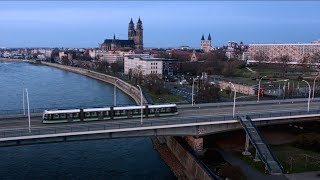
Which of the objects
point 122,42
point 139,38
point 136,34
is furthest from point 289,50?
point 122,42

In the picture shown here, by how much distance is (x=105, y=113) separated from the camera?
84.7 feet

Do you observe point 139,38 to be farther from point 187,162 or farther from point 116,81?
point 187,162

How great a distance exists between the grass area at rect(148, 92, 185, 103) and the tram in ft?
67.8

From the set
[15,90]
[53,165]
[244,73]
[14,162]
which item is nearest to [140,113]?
[53,165]

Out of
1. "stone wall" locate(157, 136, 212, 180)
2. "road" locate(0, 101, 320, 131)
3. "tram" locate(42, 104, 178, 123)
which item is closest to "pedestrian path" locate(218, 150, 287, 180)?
"stone wall" locate(157, 136, 212, 180)

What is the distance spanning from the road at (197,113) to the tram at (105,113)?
0.42 m

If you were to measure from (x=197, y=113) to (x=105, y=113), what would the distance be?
24.0 feet

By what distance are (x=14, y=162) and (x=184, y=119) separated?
39.9ft

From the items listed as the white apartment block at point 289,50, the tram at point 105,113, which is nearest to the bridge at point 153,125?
the tram at point 105,113

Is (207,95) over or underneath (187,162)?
over

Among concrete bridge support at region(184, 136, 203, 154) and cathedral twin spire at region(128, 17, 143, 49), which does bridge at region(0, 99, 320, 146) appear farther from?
cathedral twin spire at region(128, 17, 143, 49)

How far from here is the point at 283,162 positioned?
24844 millimetres

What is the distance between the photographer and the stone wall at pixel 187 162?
23.2m

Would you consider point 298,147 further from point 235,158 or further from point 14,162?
point 14,162
